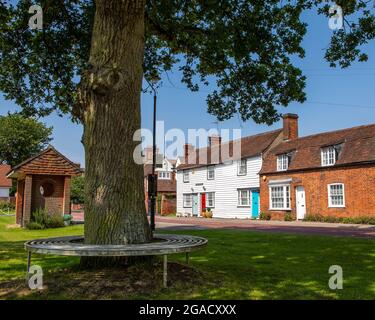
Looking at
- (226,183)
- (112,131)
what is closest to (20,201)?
(226,183)

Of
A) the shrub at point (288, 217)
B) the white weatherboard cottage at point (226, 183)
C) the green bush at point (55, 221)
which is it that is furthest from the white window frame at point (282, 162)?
the green bush at point (55, 221)

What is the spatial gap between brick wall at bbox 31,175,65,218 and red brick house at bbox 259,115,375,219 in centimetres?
1741

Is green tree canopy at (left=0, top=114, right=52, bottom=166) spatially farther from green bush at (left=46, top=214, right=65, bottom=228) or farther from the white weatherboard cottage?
green bush at (left=46, top=214, right=65, bottom=228)

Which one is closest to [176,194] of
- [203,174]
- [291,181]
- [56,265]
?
[203,174]

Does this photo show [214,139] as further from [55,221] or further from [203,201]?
[55,221]

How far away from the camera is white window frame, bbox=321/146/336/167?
1200 inches

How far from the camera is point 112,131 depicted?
278 inches

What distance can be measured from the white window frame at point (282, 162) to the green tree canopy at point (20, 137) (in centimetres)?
4806

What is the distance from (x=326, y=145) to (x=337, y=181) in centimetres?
315

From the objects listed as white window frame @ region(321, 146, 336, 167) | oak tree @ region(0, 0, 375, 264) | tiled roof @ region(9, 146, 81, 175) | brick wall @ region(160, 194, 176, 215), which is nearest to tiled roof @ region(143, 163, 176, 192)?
brick wall @ region(160, 194, 176, 215)

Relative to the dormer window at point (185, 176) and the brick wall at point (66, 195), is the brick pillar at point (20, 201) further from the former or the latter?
the dormer window at point (185, 176)

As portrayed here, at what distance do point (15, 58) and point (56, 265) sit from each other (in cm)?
747

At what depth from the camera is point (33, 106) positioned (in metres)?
14.6
